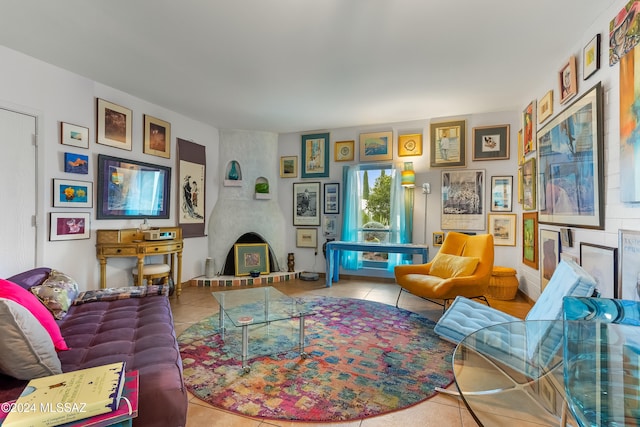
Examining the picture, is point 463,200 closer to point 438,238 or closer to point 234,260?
point 438,238

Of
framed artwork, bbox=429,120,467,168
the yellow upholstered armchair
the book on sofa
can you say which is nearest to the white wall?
the book on sofa

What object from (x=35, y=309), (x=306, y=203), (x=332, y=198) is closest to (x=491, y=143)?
(x=332, y=198)

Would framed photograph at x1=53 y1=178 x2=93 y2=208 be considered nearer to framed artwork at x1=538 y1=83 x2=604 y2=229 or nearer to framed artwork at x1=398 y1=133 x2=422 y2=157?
framed artwork at x1=398 y1=133 x2=422 y2=157

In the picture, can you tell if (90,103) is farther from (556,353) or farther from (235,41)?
(556,353)

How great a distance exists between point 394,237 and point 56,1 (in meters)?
4.72

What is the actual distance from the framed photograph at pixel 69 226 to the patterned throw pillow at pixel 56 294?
0.82m

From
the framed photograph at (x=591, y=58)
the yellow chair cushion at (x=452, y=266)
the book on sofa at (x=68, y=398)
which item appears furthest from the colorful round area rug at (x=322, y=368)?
the framed photograph at (x=591, y=58)

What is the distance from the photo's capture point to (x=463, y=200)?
15.2 feet

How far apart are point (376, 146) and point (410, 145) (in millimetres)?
569

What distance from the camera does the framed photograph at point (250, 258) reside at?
16.9 ft

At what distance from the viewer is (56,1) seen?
2145 mm

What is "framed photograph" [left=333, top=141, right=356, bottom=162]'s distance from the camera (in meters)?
5.29

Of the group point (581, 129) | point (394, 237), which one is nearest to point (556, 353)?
point (581, 129)

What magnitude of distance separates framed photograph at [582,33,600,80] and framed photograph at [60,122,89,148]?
5.03m
